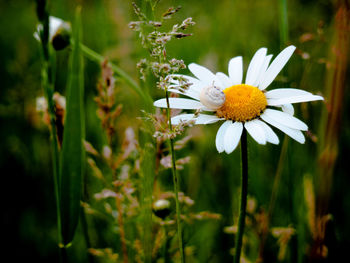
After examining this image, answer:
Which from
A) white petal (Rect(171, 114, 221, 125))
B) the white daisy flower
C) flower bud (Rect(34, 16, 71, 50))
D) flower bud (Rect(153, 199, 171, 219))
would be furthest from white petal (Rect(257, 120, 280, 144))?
flower bud (Rect(34, 16, 71, 50))

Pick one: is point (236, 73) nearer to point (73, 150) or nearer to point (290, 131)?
point (290, 131)

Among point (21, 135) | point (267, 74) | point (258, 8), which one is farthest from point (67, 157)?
point (258, 8)

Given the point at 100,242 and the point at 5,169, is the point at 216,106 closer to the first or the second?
the point at 100,242

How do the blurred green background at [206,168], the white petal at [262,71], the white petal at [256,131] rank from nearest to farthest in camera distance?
the white petal at [256,131], the white petal at [262,71], the blurred green background at [206,168]

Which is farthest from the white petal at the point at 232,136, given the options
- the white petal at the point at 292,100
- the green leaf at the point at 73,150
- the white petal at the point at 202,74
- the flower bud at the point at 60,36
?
the flower bud at the point at 60,36

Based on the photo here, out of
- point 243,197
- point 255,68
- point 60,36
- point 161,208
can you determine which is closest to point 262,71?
point 255,68

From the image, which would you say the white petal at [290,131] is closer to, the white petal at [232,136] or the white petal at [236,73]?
the white petal at [232,136]

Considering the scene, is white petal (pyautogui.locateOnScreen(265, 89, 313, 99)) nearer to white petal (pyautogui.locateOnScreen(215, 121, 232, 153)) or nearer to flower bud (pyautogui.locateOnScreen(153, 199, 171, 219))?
white petal (pyautogui.locateOnScreen(215, 121, 232, 153))
